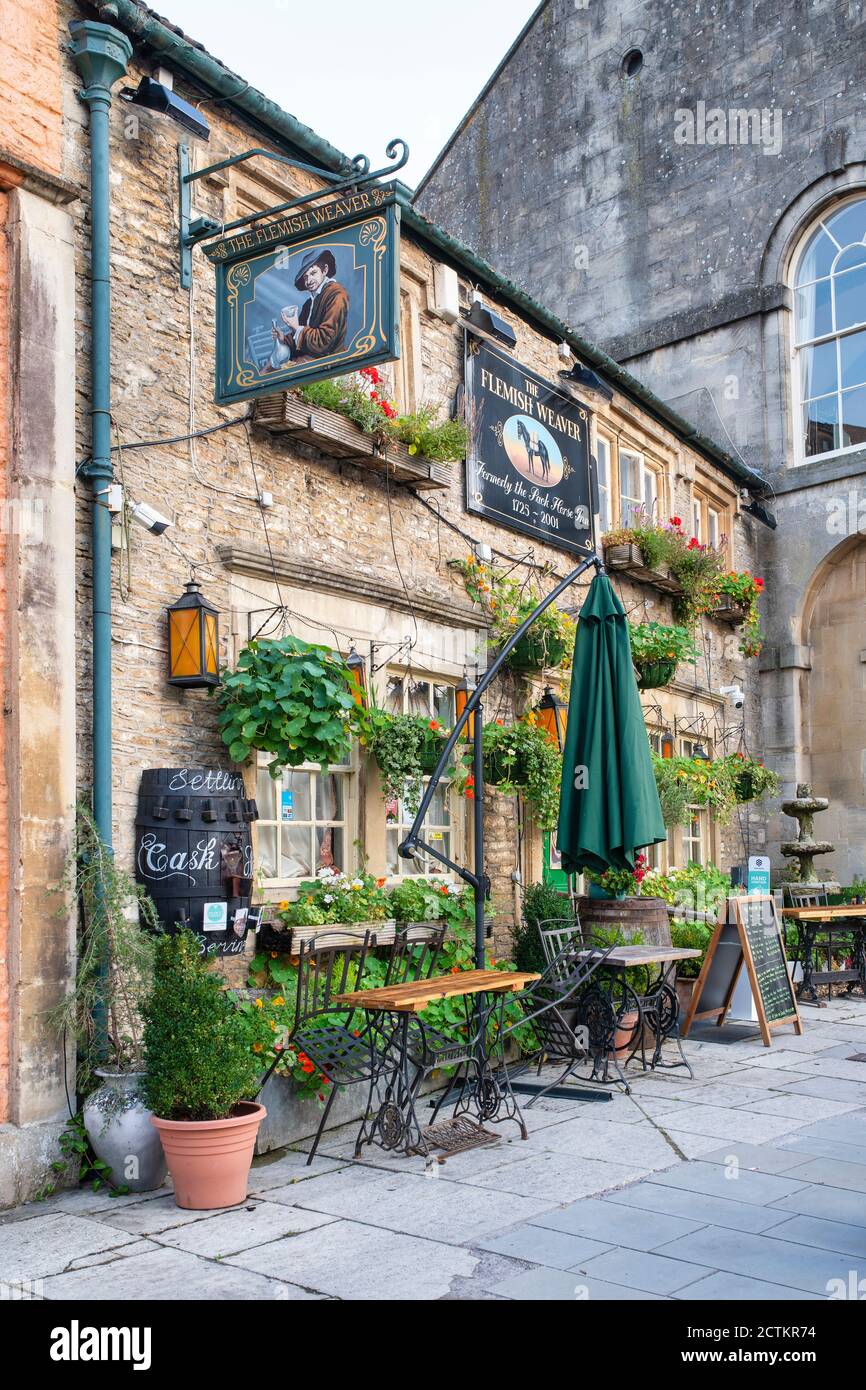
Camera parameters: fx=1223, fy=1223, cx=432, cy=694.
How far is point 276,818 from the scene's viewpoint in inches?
283

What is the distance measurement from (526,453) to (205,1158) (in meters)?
6.60

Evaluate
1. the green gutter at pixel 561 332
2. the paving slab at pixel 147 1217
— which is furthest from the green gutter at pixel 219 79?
the paving slab at pixel 147 1217

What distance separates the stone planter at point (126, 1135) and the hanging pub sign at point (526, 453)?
5.21m

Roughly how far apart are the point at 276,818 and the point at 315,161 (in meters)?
4.22

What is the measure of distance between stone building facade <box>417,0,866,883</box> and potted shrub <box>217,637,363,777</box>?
9.53 metres

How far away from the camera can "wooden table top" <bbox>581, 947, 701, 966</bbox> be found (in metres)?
7.51

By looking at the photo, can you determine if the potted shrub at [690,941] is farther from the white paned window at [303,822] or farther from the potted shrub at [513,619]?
the white paned window at [303,822]

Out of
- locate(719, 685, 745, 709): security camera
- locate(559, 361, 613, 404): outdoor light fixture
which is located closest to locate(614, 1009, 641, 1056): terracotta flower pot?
locate(559, 361, 613, 404): outdoor light fixture

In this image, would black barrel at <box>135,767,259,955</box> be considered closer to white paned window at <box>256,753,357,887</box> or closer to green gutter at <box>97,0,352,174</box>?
white paned window at <box>256,753,357,887</box>

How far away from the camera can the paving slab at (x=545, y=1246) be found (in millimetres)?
4367

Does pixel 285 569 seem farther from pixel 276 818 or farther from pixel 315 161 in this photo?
pixel 315 161
